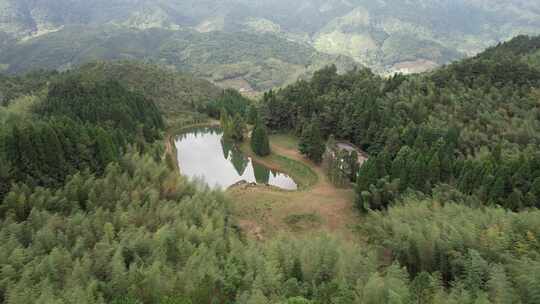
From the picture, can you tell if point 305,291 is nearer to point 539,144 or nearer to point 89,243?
point 89,243

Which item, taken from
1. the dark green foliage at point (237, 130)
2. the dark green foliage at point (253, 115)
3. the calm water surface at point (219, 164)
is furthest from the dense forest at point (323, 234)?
the dark green foliage at point (253, 115)

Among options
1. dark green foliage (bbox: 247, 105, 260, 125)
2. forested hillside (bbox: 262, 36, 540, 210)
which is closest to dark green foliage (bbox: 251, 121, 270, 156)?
forested hillside (bbox: 262, 36, 540, 210)

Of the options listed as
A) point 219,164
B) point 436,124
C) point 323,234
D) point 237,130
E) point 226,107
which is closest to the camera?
point 323,234

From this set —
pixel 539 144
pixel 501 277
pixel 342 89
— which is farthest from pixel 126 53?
pixel 501 277

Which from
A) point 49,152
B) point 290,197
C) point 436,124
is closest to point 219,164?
point 290,197

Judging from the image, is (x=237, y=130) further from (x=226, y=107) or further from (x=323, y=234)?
(x=323, y=234)

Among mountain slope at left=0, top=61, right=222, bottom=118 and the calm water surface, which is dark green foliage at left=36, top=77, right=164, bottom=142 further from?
mountain slope at left=0, top=61, right=222, bottom=118
